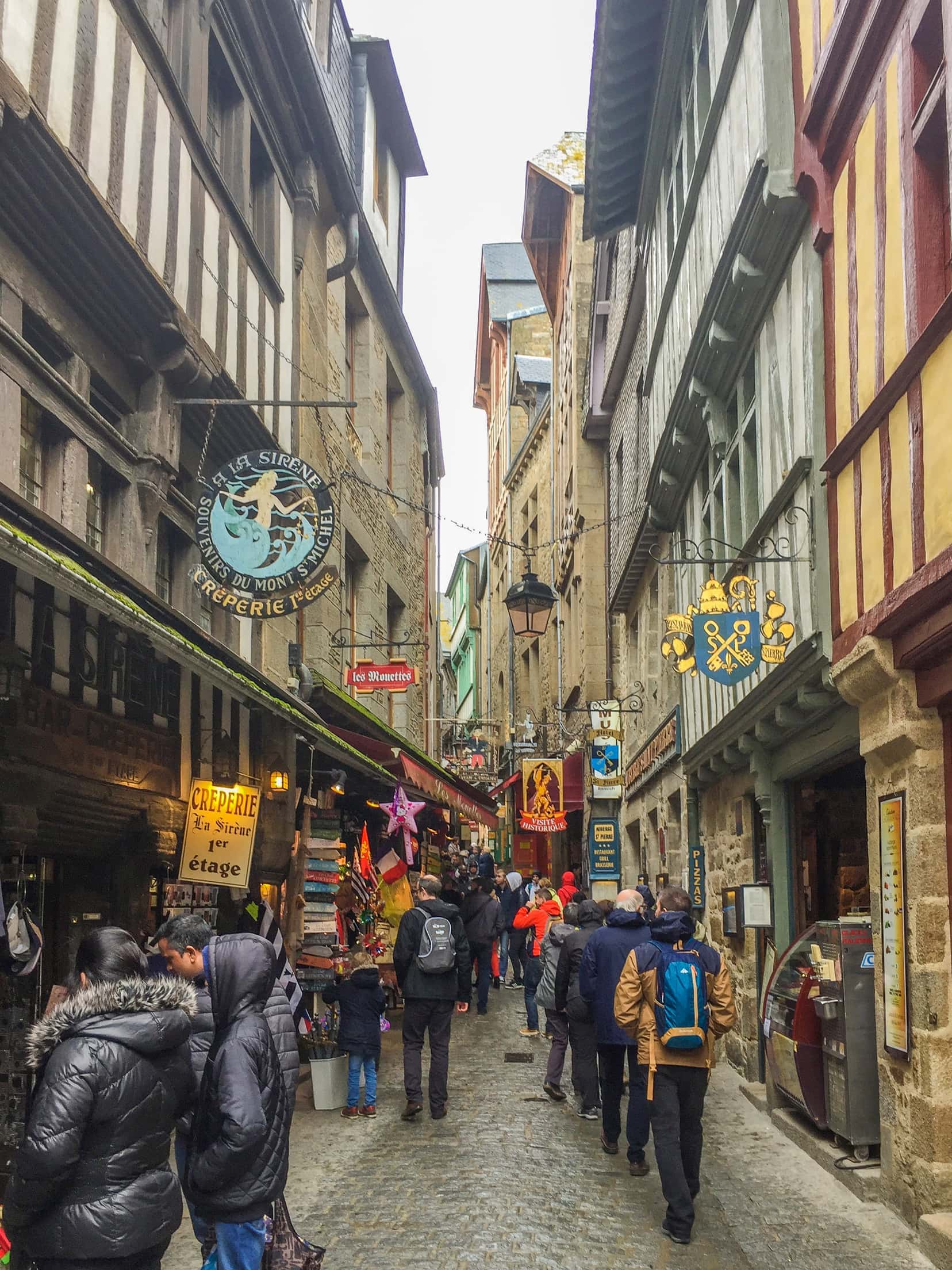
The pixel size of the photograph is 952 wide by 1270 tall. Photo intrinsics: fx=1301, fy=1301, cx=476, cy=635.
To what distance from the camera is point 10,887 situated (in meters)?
6.45

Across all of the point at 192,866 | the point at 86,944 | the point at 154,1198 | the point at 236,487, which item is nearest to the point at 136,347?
the point at 236,487

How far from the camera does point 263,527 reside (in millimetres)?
8711

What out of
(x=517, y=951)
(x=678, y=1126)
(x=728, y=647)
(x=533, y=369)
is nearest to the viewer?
(x=678, y=1126)

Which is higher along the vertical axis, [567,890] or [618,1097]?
[567,890]

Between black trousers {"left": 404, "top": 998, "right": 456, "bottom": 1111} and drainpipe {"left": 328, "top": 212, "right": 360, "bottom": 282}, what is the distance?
9933 mm

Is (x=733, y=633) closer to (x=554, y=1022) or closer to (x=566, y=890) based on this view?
(x=554, y=1022)

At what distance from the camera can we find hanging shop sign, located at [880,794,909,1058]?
6043 mm

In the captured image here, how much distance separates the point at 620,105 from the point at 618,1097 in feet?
36.0

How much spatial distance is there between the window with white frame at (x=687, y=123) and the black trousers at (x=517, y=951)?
Result: 873 centimetres

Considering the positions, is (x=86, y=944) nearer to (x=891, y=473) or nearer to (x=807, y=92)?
(x=891, y=473)

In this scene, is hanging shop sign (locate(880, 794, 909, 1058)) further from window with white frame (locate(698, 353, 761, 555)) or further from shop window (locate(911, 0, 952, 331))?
window with white frame (locate(698, 353, 761, 555))

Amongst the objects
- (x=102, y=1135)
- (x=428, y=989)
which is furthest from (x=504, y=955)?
(x=102, y=1135)

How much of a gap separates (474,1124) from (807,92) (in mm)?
6616

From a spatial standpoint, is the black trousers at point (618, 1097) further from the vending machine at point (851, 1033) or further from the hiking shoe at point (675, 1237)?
the hiking shoe at point (675, 1237)
